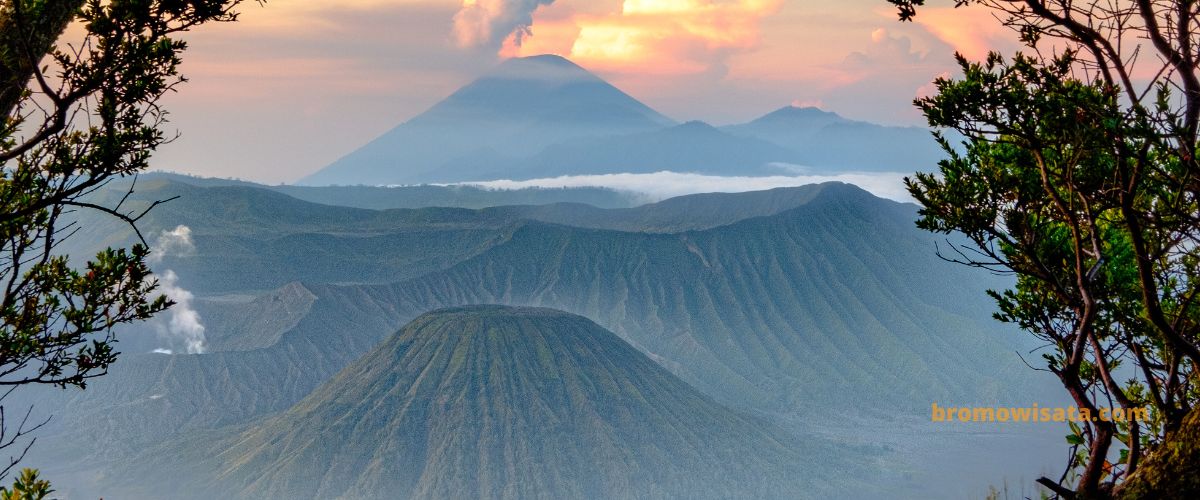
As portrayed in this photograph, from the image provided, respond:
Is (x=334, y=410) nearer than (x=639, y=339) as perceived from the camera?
Yes

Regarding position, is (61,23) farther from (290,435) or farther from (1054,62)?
(290,435)

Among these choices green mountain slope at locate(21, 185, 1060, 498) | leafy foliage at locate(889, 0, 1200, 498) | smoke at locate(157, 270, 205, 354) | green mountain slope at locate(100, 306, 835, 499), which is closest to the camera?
leafy foliage at locate(889, 0, 1200, 498)

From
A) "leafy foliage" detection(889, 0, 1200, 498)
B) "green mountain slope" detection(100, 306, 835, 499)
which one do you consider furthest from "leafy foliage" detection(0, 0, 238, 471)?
"green mountain slope" detection(100, 306, 835, 499)

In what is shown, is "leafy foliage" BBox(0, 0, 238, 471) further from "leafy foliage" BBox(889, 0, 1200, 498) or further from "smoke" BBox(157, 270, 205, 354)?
"smoke" BBox(157, 270, 205, 354)

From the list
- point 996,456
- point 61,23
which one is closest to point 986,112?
point 61,23

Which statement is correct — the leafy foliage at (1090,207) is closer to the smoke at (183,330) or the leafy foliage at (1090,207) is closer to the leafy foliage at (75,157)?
the leafy foliage at (75,157)

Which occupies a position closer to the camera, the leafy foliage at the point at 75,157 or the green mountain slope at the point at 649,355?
the leafy foliage at the point at 75,157

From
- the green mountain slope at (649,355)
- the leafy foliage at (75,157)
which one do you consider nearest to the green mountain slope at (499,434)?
the green mountain slope at (649,355)

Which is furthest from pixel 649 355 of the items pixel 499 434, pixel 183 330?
pixel 183 330
